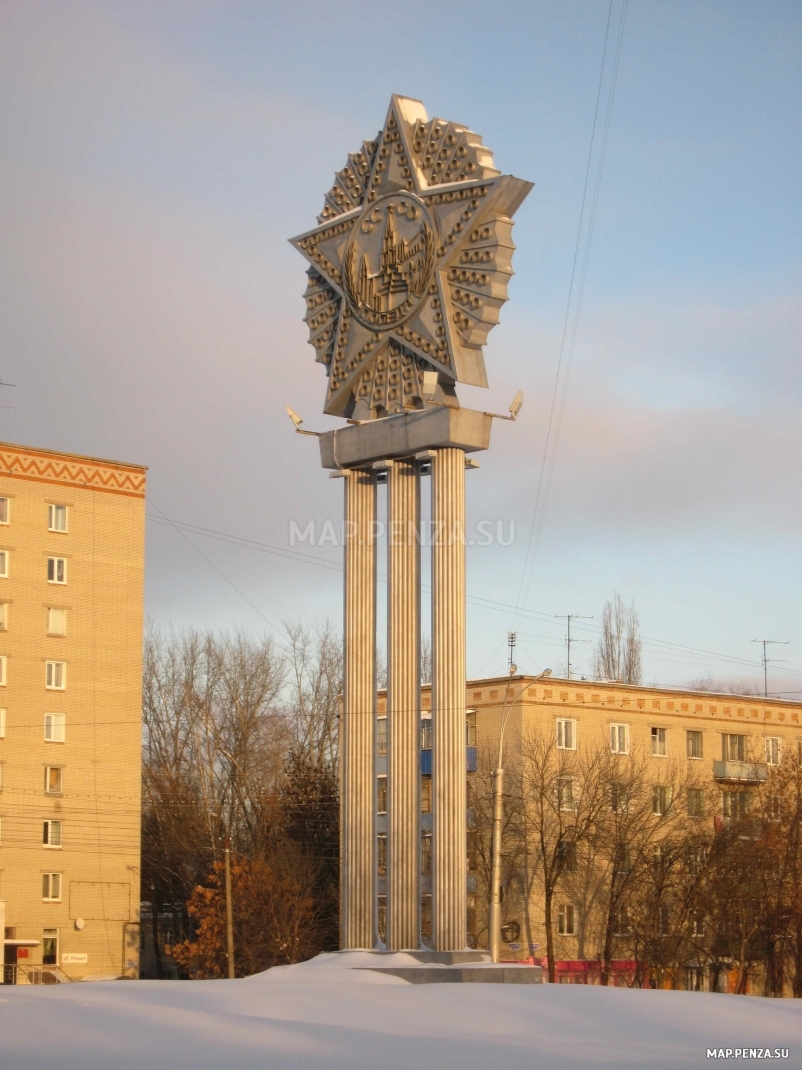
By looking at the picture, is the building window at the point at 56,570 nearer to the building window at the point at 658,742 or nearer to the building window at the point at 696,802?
the building window at the point at 658,742

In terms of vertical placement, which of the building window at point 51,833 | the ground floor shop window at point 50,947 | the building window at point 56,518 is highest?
the building window at point 56,518

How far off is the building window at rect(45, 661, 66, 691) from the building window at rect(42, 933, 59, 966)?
24.2 ft

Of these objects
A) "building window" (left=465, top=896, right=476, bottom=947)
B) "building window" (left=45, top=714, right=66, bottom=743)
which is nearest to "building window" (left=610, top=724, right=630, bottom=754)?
"building window" (left=465, top=896, right=476, bottom=947)


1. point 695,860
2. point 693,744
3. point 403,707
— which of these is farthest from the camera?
point 693,744

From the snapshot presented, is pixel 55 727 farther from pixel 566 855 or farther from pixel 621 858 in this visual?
pixel 621 858

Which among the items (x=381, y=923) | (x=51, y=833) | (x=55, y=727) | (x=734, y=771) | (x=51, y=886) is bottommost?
(x=51, y=886)

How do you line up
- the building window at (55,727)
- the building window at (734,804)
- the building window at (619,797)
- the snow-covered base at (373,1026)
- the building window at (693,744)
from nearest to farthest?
1. the snow-covered base at (373,1026)
2. the building window at (619,797)
3. the building window at (734,804)
4. the building window at (55,727)
5. the building window at (693,744)

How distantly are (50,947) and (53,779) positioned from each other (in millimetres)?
5031

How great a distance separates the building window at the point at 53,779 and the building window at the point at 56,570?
5814mm

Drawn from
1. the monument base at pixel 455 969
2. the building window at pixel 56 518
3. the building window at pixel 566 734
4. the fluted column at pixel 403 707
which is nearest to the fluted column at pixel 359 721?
the fluted column at pixel 403 707

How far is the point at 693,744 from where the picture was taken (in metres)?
52.2

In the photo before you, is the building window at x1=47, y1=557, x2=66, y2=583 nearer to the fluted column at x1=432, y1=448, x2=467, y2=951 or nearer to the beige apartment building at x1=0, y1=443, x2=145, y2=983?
the beige apartment building at x1=0, y1=443, x2=145, y2=983

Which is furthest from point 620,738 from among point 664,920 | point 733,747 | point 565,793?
point 664,920

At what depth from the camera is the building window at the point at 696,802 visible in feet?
162
